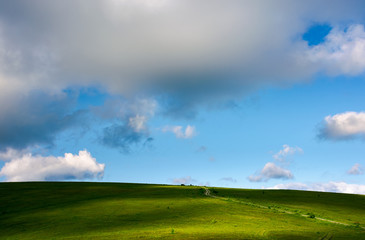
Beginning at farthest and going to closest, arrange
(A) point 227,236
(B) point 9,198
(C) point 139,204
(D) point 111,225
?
1. (B) point 9,198
2. (C) point 139,204
3. (D) point 111,225
4. (A) point 227,236

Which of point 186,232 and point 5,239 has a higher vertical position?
point 186,232

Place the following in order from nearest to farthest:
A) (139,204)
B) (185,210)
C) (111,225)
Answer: (111,225), (185,210), (139,204)

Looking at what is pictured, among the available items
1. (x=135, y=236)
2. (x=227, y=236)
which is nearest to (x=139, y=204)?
(x=135, y=236)

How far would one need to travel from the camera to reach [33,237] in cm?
3095

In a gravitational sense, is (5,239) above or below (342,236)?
below

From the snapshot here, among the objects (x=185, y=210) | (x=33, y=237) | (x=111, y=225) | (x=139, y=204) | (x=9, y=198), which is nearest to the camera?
(x=33, y=237)

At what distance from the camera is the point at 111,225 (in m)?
35.3

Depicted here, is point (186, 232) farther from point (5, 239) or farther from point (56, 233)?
point (5, 239)

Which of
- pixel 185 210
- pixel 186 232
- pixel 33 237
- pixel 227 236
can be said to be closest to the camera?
pixel 227 236

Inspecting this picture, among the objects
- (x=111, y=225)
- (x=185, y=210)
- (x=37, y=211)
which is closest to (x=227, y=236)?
(x=111, y=225)

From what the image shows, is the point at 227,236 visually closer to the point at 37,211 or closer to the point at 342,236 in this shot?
the point at 342,236

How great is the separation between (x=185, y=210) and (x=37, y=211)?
2514cm

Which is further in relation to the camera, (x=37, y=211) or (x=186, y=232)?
(x=37, y=211)

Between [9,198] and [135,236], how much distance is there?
50960 mm
